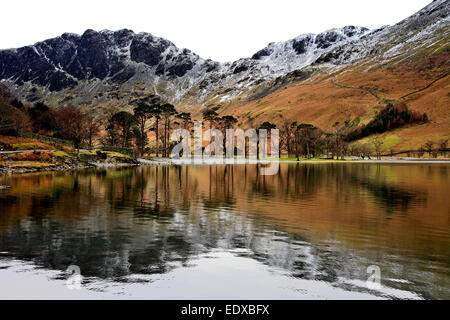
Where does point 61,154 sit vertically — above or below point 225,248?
above

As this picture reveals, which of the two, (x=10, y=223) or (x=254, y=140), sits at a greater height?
(x=254, y=140)

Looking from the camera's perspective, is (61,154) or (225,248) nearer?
(225,248)

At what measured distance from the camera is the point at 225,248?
13023 millimetres

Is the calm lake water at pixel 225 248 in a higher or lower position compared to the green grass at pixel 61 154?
lower

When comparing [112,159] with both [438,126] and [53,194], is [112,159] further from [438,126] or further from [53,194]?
[438,126]

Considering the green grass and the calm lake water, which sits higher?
the green grass

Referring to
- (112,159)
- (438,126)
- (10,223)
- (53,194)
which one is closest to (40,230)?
(10,223)

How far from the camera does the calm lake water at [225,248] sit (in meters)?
9.09

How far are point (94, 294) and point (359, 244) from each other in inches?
400

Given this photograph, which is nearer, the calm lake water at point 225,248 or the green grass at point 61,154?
the calm lake water at point 225,248

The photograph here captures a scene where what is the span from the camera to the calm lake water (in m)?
9.09

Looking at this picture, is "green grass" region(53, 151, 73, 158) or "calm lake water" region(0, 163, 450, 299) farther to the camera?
"green grass" region(53, 151, 73, 158)

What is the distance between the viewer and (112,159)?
7944cm
